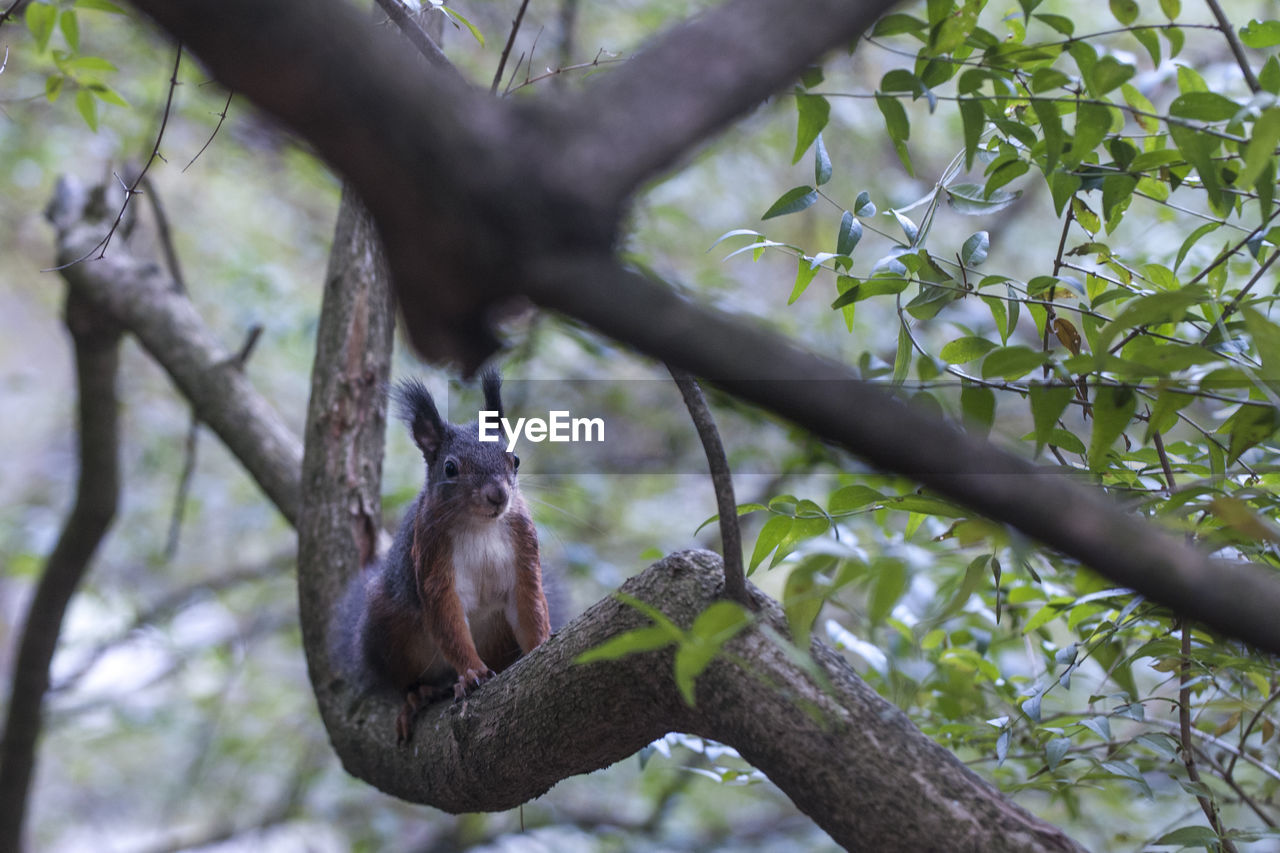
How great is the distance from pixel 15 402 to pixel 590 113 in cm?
785

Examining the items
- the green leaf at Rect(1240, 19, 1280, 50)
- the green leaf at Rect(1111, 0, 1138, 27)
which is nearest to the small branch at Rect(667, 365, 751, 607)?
the green leaf at Rect(1111, 0, 1138, 27)

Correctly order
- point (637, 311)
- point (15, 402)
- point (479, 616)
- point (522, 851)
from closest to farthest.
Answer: point (637, 311) → point (479, 616) → point (522, 851) → point (15, 402)

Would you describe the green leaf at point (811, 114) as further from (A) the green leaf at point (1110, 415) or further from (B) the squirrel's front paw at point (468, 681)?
(B) the squirrel's front paw at point (468, 681)

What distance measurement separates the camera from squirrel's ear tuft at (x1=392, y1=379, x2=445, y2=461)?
2.35 meters

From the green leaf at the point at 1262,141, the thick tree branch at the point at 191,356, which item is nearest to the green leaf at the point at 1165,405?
the green leaf at the point at 1262,141

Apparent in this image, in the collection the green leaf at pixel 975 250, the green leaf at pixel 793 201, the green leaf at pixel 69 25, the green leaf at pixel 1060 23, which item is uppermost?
the green leaf at pixel 69 25

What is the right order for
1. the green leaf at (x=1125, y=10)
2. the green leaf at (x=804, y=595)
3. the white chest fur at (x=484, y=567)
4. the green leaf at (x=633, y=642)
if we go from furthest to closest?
the white chest fur at (x=484, y=567)
the green leaf at (x=1125, y=10)
the green leaf at (x=804, y=595)
the green leaf at (x=633, y=642)

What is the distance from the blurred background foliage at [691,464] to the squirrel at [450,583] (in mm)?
434

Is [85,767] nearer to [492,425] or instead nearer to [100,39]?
[100,39]

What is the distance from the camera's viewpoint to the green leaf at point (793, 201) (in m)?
1.29

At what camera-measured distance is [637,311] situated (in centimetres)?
63

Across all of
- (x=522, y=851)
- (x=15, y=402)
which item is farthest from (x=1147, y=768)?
(x=15, y=402)

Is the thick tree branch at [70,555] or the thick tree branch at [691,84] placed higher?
the thick tree branch at [691,84]

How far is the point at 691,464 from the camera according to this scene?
4.32 meters
